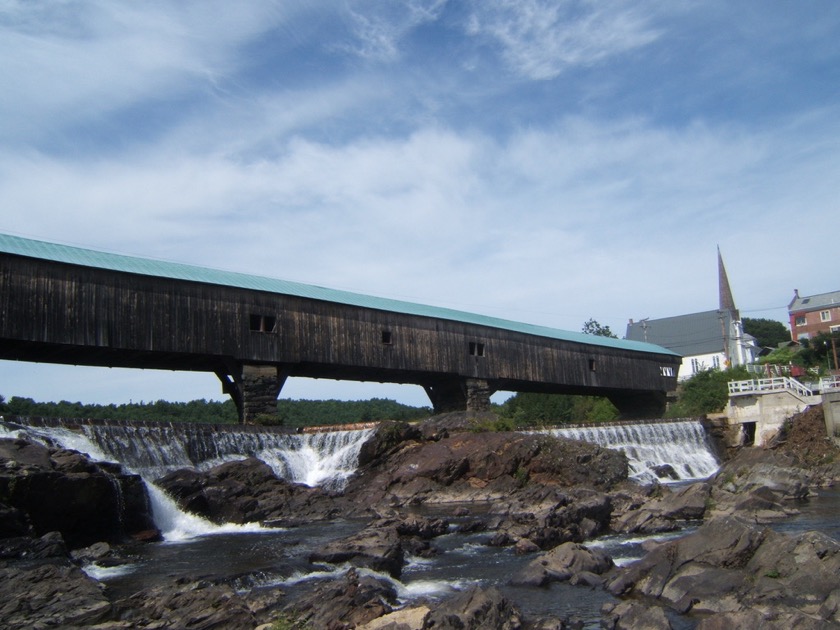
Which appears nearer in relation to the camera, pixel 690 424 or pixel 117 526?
pixel 117 526

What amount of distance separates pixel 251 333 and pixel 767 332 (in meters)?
88.6

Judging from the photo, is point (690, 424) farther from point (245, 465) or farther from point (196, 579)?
point (196, 579)

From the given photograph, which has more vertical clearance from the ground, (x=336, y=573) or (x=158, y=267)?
(x=158, y=267)

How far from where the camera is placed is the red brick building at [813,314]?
77.8 metres

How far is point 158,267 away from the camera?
90.5ft

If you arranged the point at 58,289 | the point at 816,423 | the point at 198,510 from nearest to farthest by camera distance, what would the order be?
the point at 198,510 → the point at 58,289 → the point at 816,423

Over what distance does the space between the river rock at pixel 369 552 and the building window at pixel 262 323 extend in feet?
52.9

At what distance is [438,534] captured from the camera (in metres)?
17.1

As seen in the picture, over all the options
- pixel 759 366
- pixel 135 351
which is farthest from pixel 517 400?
pixel 135 351

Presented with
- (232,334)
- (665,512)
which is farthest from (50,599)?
(232,334)

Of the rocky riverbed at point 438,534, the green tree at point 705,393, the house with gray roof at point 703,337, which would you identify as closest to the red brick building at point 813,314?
the house with gray roof at point 703,337

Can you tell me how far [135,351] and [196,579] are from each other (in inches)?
628

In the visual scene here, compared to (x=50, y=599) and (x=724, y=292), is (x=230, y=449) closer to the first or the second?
(x=50, y=599)

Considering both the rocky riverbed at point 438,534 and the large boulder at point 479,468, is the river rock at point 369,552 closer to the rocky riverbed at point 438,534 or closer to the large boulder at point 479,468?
the rocky riverbed at point 438,534
